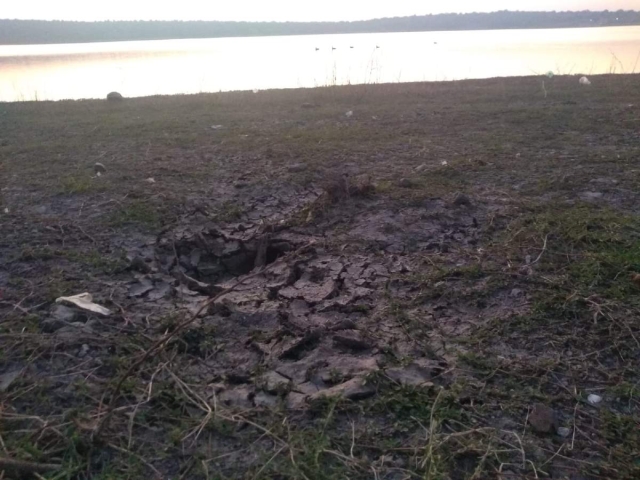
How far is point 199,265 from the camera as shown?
311cm

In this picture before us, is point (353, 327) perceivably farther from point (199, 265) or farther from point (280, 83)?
point (280, 83)

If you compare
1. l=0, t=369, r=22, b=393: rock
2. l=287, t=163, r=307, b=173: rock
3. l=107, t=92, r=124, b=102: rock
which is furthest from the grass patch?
l=107, t=92, r=124, b=102: rock

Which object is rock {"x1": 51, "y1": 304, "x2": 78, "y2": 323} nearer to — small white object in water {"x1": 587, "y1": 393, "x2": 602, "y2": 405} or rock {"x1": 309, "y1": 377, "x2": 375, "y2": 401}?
rock {"x1": 309, "y1": 377, "x2": 375, "y2": 401}

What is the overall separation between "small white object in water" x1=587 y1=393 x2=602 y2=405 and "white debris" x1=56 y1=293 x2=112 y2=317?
1.84 meters

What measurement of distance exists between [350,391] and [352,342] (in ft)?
0.96

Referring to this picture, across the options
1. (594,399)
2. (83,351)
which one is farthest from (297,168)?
(594,399)

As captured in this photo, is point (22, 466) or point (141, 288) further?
point (141, 288)

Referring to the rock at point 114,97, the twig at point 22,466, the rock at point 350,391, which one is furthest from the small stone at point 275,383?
the rock at point 114,97

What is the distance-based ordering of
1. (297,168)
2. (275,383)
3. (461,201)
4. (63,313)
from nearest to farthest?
(275,383)
(63,313)
(461,201)
(297,168)

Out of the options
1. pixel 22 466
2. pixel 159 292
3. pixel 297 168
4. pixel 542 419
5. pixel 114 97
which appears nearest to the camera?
pixel 22 466

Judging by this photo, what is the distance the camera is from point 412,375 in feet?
6.52

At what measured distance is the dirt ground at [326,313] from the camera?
1.70 meters

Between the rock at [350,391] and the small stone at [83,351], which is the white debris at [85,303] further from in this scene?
the rock at [350,391]

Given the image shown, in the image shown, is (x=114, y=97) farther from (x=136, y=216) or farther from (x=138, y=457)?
(x=138, y=457)
